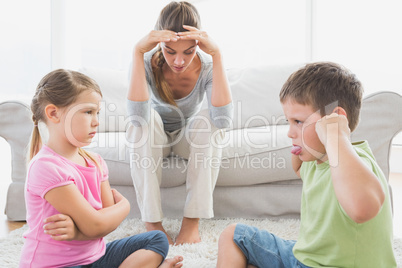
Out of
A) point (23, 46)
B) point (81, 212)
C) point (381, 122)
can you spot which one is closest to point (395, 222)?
point (381, 122)

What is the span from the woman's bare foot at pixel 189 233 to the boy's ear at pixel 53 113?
2.46 feet

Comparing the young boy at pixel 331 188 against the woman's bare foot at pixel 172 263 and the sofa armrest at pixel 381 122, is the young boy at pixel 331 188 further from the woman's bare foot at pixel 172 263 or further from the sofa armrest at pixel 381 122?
the sofa armrest at pixel 381 122

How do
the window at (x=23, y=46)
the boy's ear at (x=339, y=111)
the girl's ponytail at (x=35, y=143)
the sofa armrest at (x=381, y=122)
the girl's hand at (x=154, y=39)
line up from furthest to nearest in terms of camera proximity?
the window at (x=23, y=46) → the sofa armrest at (x=381, y=122) → the girl's hand at (x=154, y=39) → the girl's ponytail at (x=35, y=143) → the boy's ear at (x=339, y=111)

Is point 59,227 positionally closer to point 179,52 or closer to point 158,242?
point 158,242

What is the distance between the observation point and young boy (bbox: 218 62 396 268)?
0.85 metres

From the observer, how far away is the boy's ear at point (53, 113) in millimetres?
1108

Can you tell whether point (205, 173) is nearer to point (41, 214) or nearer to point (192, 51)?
point (192, 51)

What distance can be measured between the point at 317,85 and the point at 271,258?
501 mm

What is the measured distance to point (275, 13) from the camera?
399 cm

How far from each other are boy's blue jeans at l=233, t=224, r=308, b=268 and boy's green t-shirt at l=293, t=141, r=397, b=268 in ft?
0.28

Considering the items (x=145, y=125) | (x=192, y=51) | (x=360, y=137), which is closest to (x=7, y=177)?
(x=145, y=125)

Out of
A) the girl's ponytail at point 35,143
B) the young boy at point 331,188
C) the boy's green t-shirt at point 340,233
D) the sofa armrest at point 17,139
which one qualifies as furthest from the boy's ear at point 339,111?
the sofa armrest at point 17,139

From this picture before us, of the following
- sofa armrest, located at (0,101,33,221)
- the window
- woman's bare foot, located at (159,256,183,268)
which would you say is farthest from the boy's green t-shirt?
the window

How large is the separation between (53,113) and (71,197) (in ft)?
0.84
